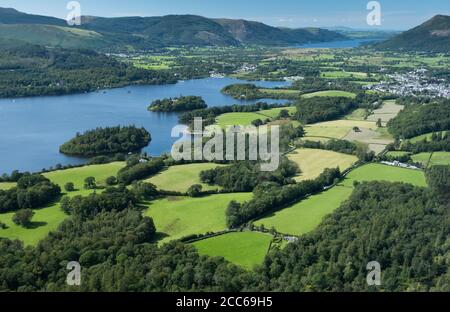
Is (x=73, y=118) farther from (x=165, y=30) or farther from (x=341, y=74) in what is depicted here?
(x=165, y=30)

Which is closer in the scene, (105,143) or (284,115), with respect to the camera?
(105,143)

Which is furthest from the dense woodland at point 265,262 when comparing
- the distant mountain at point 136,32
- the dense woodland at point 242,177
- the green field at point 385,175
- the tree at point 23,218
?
the distant mountain at point 136,32

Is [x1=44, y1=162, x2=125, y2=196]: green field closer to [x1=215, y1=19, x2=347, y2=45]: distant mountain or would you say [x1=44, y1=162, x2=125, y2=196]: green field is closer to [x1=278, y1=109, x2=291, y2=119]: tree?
[x1=278, y1=109, x2=291, y2=119]: tree

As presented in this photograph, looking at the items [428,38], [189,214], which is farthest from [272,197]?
[428,38]

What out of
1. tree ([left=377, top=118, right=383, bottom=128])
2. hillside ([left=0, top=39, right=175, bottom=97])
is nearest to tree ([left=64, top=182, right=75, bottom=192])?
tree ([left=377, top=118, right=383, bottom=128])
